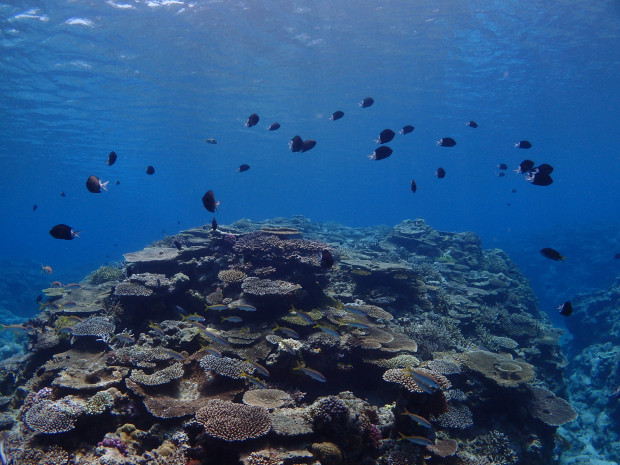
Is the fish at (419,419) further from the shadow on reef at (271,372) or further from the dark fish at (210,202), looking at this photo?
A: the dark fish at (210,202)

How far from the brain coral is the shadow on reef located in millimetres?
20

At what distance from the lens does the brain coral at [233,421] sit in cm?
457

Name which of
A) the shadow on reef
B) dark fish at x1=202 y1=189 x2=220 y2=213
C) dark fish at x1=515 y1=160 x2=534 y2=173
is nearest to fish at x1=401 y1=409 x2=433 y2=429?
the shadow on reef

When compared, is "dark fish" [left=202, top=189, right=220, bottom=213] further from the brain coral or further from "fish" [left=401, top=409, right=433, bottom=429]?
"fish" [left=401, top=409, right=433, bottom=429]

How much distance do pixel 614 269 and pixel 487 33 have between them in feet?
79.3

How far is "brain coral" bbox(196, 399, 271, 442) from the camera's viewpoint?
457 centimetres

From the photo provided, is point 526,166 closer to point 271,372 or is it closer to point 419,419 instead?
point 419,419

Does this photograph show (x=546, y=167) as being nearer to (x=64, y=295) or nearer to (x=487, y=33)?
(x=64, y=295)

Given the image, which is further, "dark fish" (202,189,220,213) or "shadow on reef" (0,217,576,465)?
"dark fish" (202,189,220,213)

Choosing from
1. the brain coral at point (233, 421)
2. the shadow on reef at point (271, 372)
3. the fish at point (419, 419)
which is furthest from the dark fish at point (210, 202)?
the fish at point (419, 419)

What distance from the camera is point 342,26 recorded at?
23.7 m

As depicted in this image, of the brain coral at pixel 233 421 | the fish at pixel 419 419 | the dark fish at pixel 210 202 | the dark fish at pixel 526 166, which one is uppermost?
the dark fish at pixel 526 166

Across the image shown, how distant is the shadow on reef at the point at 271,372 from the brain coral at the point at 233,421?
0.02 meters

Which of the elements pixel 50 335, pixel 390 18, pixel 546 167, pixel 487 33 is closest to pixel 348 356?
pixel 546 167
